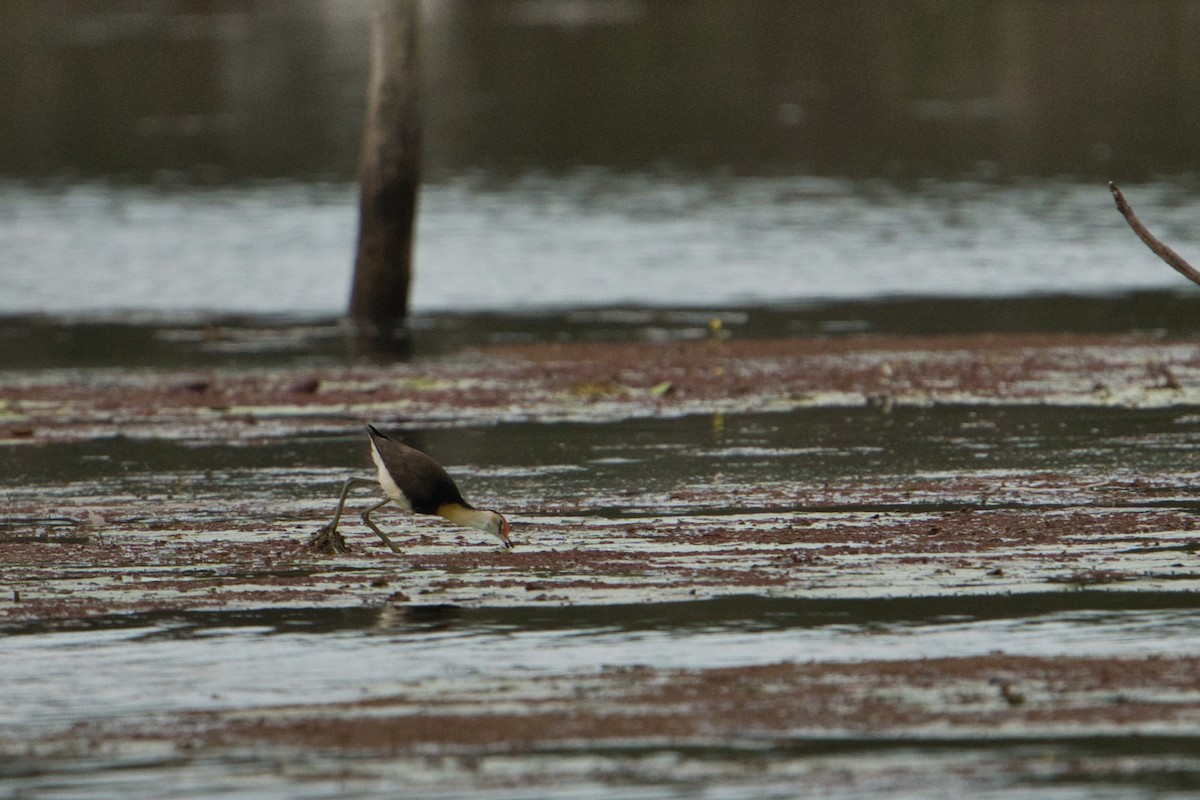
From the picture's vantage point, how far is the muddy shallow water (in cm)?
749

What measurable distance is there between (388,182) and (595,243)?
9.63 meters

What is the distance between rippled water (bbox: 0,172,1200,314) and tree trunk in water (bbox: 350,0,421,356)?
287cm

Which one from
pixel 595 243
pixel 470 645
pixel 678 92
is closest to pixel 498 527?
pixel 470 645

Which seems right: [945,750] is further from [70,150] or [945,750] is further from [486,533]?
[70,150]

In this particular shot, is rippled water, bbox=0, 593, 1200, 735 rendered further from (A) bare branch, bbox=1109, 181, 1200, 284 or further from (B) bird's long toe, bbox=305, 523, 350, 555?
(A) bare branch, bbox=1109, 181, 1200, 284

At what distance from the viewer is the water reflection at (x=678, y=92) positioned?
4306 centimetres

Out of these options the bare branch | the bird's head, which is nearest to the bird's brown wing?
the bird's head

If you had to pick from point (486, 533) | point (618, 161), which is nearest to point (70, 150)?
→ point (618, 161)

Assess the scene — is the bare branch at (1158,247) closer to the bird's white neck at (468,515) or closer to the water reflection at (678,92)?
the bird's white neck at (468,515)

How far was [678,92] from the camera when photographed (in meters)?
55.9

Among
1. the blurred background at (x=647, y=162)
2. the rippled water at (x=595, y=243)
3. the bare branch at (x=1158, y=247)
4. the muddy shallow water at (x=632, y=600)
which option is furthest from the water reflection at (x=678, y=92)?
the bare branch at (x=1158, y=247)

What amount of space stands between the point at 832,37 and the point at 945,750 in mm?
65945

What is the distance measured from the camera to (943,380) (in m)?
17.2

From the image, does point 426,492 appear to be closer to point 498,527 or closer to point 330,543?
point 498,527
